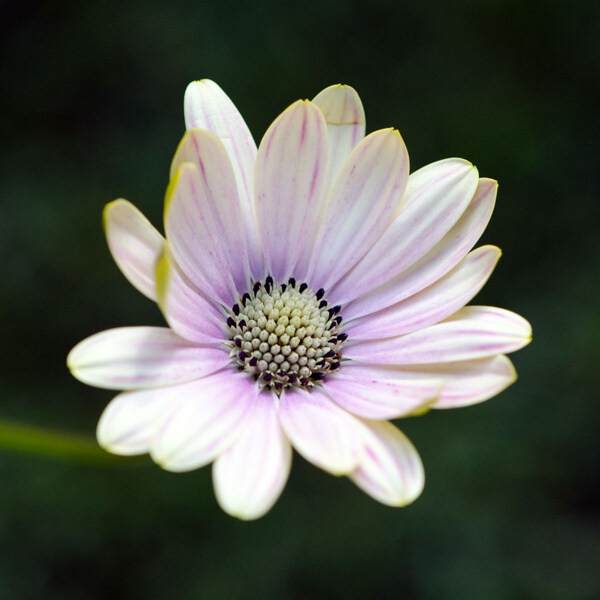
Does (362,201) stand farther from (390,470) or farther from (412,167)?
(412,167)

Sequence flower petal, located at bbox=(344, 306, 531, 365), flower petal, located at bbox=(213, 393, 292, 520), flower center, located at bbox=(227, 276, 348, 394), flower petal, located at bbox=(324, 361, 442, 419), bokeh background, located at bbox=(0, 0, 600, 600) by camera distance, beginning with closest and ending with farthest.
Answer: flower petal, located at bbox=(213, 393, 292, 520), flower petal, located at bbox=(324, 361, 442, 419), flower petal, located at bbox=(344, 306, 531, 365), flower center, located at bbox=(227, 276, 348, 394), bokeh background, located at bbox=(0, 0, 600, 600)

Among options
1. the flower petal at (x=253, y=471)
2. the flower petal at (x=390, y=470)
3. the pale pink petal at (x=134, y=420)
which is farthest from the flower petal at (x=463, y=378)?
the pale pink petal at (x=134, y=420)

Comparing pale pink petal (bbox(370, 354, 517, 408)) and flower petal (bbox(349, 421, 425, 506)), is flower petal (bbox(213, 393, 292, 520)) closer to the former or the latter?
flower petal (bbox(349, 421, 425, 506))

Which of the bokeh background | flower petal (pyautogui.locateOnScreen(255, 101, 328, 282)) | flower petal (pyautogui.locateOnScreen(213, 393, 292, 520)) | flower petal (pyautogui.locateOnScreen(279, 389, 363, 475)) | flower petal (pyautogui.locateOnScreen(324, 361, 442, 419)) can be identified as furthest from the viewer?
the bokeh background

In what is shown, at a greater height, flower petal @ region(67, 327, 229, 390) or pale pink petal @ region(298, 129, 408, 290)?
pale pink petal @ region(298, 129, 408, 290)

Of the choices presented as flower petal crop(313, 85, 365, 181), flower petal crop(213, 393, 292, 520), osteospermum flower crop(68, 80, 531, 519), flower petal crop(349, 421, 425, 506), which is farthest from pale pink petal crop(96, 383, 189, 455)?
flower petal crop(313, 85, 365, 181)

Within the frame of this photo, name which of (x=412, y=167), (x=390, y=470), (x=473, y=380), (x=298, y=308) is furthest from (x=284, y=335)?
(x=412, y=167)

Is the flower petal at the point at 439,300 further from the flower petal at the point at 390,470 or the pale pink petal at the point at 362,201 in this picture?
the flower petal at the point at 390,470

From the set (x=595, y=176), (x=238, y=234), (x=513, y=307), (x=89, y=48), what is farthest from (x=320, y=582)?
(x=89, y=48)
